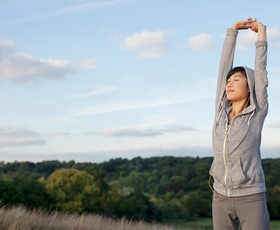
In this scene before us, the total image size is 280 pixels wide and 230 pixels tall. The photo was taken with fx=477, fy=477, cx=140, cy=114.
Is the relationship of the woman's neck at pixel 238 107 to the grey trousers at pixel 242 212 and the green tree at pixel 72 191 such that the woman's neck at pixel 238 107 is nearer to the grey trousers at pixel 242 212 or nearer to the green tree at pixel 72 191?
the grey trousers at pixel 242 212

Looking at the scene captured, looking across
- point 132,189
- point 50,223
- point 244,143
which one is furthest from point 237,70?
point 132,189

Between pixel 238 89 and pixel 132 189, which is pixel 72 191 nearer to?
pixel 132 189

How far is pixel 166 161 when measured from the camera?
83.1 m

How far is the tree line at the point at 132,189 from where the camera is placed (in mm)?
50750

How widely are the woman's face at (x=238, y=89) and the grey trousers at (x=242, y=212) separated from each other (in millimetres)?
819

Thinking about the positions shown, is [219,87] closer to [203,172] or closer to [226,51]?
[226,51]

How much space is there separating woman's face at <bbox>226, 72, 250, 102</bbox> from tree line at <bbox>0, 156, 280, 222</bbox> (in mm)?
34190

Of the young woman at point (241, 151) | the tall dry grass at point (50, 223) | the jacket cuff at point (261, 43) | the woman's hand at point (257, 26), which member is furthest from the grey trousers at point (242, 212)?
the tall dry grass at point (50, 223)

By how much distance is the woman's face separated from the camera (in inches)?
157

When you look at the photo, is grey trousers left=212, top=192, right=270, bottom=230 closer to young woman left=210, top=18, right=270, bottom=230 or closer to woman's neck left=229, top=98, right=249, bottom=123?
young woman left=210, top=18, right=270, bottom=230

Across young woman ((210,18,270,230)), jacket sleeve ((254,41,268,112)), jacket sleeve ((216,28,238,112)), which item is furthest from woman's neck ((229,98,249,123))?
jacket sleeve ((216,28,238,112))

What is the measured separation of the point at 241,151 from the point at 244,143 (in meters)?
0.07

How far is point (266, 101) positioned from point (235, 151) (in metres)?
0.52

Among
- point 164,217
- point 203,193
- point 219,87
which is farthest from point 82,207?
point 219,87
